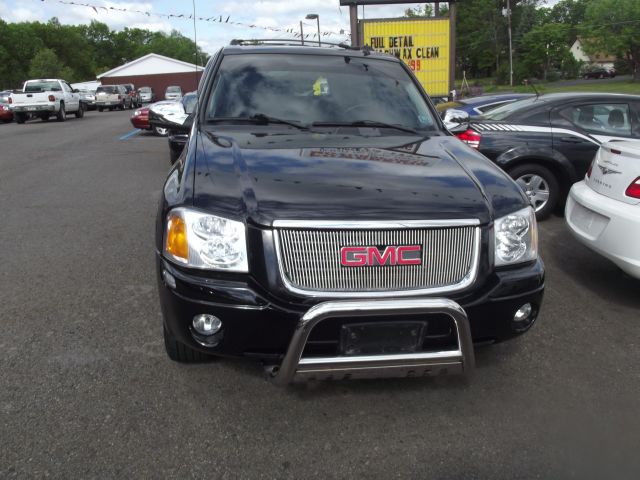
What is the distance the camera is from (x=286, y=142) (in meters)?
3.56

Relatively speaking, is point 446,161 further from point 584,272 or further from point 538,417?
point 584,272

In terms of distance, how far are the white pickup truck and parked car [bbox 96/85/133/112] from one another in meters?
15.3

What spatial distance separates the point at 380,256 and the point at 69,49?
113985 millimetres

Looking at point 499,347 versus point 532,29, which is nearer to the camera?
point 499,347

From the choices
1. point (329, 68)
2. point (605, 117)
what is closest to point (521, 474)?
point (329, 68)

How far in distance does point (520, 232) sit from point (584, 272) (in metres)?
2.68

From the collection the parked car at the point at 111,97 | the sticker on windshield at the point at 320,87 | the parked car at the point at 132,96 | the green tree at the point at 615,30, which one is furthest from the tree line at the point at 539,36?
the sticker on windshield at the point at 320,87

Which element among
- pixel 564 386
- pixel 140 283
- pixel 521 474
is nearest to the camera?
pixel 521 474

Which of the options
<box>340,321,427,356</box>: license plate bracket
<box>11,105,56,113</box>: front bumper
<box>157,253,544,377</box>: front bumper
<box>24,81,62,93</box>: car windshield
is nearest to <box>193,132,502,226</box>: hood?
<box>157,253,544,377</box>: front bumper

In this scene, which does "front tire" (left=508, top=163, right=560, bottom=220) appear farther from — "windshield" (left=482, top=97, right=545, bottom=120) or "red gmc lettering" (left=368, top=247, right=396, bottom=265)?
"red gmc lettering" (left=368, top=247, right=396, bottom=265)

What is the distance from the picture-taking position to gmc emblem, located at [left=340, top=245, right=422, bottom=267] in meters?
2.68

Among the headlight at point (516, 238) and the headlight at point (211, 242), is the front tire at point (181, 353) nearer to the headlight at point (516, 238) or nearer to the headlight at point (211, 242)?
the headlight at point (211, 242)

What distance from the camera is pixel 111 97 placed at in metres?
42.0

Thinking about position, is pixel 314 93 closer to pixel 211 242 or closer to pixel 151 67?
pixel 211 242
